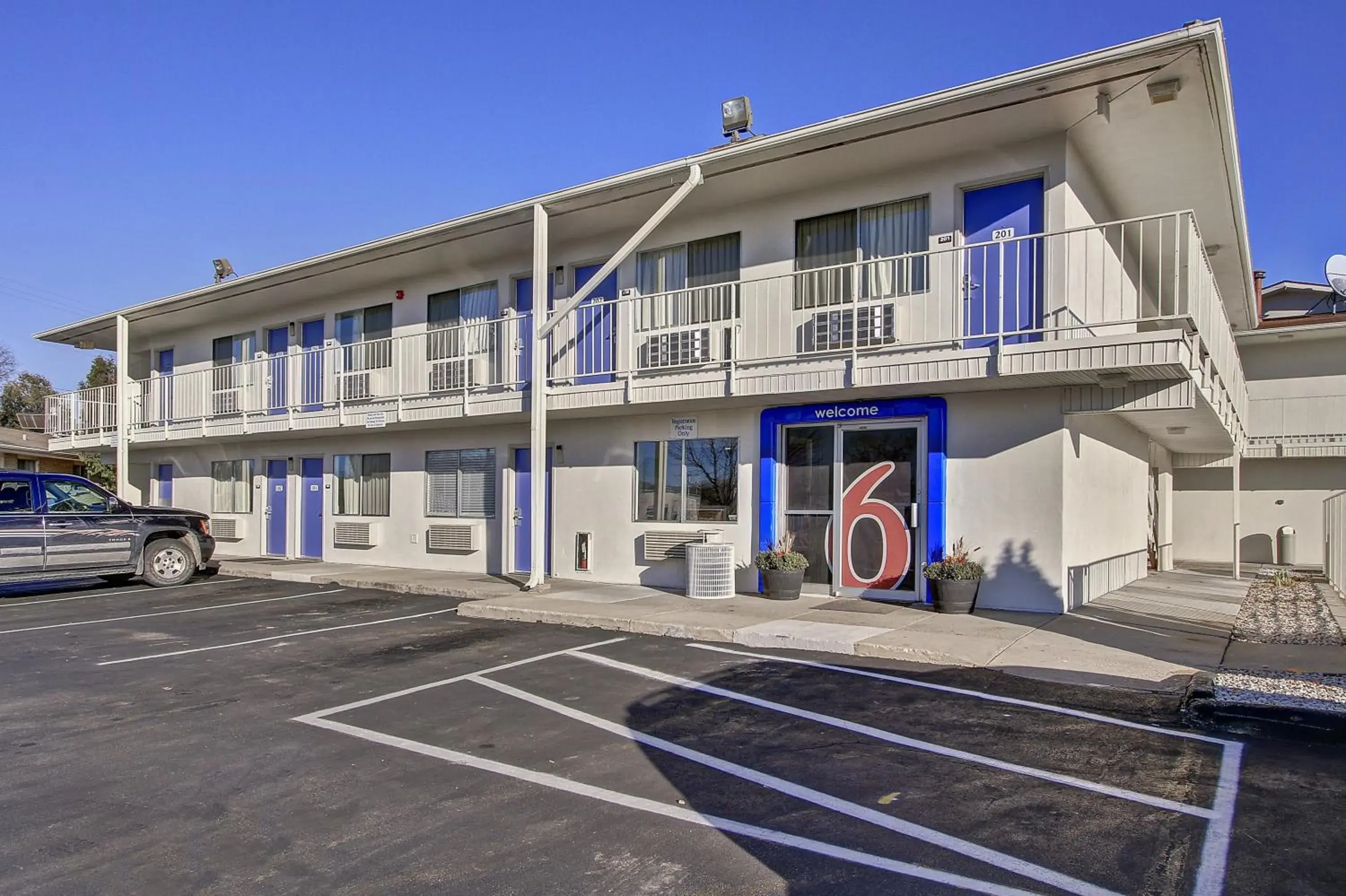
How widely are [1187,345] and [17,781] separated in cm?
1039

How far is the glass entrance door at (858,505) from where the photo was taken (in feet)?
36.8

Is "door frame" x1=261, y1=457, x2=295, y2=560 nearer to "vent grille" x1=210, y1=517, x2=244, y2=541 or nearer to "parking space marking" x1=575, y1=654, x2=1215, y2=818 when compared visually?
"vent grille" x1=210, y1=517, x2=244, y2=541

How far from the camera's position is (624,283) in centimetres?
1379

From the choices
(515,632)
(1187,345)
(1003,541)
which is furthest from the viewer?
(1003,541)

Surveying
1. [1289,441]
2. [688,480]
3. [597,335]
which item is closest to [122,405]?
[597,335]

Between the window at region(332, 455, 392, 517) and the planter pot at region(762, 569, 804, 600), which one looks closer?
the planter pot at region(762, 569, 804, 600)

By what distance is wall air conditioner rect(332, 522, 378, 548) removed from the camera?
56.4 ft

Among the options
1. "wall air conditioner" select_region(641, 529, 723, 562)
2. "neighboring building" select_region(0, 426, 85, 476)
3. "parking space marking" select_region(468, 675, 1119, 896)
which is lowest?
"parking space marking" select_region(468, 675, 1119, 896)

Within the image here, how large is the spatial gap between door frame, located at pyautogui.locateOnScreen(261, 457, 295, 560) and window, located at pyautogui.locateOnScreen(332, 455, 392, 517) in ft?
5.00

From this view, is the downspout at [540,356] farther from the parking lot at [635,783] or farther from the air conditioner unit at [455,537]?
the parking lot at [635,783]

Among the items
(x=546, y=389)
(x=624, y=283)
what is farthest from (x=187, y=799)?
(x=624, y=283)

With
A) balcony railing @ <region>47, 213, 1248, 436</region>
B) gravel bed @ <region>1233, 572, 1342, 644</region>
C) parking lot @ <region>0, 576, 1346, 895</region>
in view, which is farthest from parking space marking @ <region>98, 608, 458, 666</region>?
gravel bed @ <region>1233, 572, 1342, 644</region>

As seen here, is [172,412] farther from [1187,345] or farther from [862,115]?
[1187,345]

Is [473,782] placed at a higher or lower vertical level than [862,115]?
lower
